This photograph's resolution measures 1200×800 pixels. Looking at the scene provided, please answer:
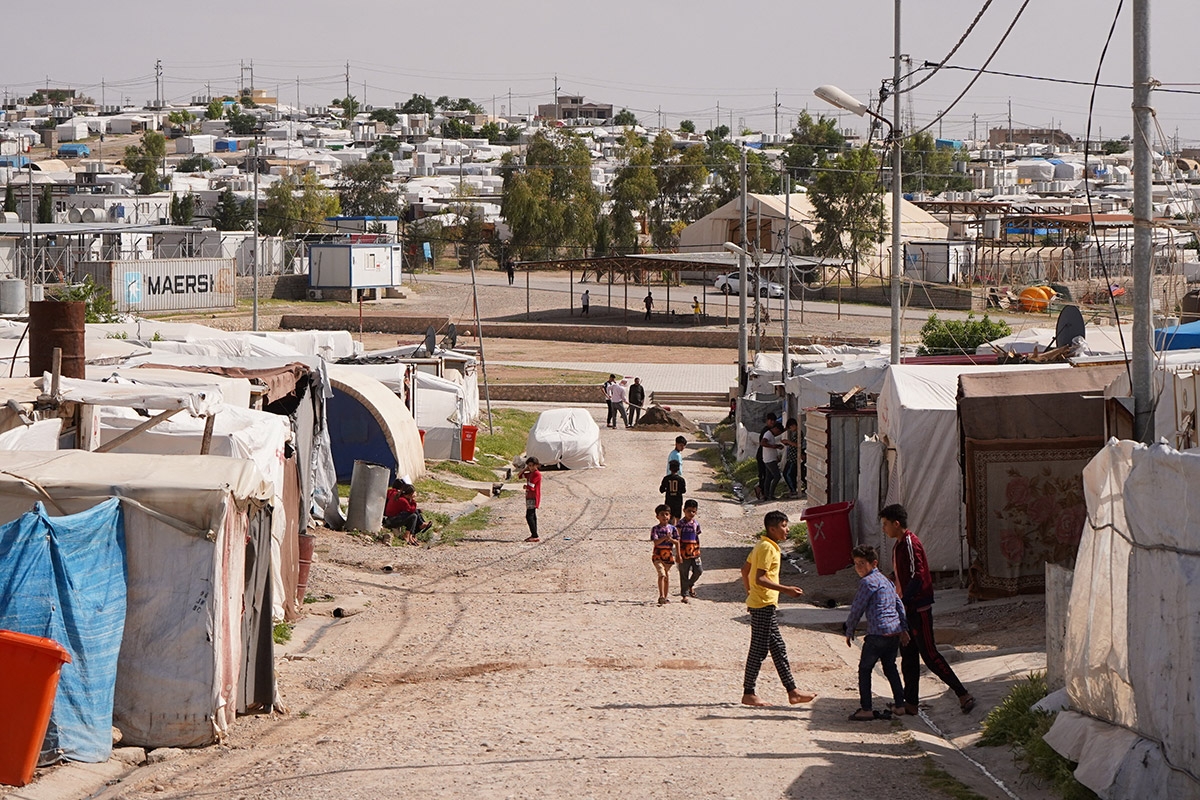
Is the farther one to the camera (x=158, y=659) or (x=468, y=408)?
(x=468, y=408)

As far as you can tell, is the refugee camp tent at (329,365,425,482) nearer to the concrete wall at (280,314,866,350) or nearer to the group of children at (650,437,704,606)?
the group of children at (650,437,704,606)

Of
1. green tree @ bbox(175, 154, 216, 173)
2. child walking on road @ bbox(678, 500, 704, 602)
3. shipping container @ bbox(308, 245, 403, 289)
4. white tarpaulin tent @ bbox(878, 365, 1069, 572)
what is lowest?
child walking on road @ bbox(678, 500, 704, 602)

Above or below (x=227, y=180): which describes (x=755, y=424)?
below

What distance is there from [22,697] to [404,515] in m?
11.4

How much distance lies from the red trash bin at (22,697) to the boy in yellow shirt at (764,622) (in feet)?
14.3

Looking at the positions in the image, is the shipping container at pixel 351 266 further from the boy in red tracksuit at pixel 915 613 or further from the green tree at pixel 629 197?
the boy in red tracksuit at pixel 915 613

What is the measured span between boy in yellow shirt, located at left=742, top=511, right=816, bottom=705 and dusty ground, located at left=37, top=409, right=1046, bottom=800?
0.56 feet

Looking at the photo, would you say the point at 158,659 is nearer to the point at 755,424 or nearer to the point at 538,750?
the point at 538,750

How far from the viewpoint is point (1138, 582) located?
7016mm

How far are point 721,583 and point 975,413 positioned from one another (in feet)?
11.8

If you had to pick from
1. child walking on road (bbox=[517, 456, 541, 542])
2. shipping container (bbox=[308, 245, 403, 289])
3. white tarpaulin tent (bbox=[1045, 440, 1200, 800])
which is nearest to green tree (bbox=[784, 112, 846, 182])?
shipping container (bbox=[308, 245, 403, 289])

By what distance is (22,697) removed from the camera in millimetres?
7266

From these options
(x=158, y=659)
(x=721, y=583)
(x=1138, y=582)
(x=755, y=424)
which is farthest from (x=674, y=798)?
(x=755, y=424)

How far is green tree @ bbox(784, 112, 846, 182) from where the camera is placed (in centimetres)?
9381
